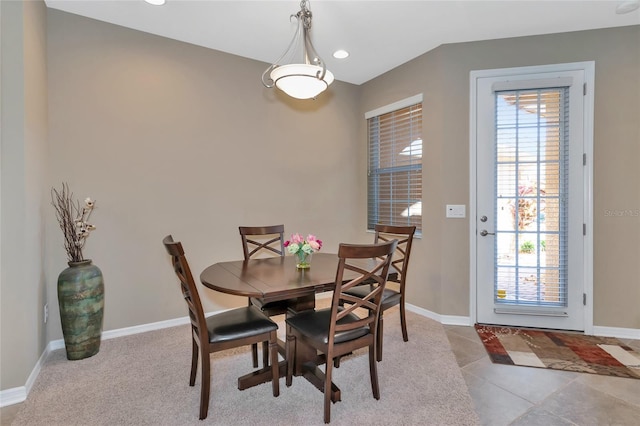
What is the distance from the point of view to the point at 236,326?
195 centimetres

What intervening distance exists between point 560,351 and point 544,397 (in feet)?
2.65

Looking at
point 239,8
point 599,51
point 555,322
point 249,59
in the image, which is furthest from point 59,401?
point 599,51

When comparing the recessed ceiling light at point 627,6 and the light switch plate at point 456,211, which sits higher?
the recessed ceiling light at point 627,6

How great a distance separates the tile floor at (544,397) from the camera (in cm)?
184

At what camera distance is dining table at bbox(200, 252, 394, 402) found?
1.85 meters

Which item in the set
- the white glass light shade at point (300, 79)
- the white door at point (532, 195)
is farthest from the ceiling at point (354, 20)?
the white glass light shade at point (300, 79)

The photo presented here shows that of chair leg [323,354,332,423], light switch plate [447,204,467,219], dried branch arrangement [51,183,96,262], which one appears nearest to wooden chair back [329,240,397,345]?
chair leg [323,354,332,423]

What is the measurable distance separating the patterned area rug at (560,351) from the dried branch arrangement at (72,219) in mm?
3404

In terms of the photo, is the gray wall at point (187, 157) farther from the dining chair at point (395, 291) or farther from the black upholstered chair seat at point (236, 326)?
the black upholstered chair seat at point (236, 326)

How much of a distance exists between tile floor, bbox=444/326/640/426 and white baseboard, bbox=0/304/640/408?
760 millimetres

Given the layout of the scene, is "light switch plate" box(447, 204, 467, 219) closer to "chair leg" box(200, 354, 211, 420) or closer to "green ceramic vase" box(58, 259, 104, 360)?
"chair leg" box(200, 354, 211, 420)

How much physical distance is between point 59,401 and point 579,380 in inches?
133

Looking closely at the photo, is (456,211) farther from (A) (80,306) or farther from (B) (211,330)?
(A) (80,306)

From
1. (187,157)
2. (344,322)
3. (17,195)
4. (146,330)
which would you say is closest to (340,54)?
(187,157)
